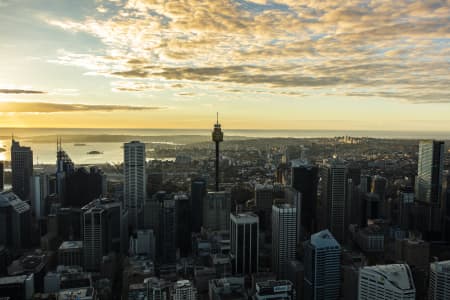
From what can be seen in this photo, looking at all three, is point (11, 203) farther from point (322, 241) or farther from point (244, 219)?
point (322, 241)

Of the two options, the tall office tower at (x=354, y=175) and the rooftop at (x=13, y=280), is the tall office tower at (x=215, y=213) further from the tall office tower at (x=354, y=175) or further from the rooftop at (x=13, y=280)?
the rooftop at (x=13, y=280)

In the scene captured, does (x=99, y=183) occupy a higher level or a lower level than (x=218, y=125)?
lower

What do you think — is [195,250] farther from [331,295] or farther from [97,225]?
[331,295]

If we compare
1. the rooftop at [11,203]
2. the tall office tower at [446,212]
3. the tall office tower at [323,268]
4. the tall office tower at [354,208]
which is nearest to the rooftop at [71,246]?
the rooftop at [11,203]

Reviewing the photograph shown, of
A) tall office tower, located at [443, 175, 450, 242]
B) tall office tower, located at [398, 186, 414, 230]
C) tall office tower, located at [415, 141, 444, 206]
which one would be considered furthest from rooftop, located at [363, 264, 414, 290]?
tall office tower, located at [415, 141, 444, 206]

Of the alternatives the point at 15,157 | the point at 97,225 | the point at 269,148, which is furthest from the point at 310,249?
the point at 269,148

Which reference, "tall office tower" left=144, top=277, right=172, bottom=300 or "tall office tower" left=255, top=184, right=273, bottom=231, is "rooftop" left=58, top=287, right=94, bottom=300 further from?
"tall office tower" left=255, top=184, right=273, bottom=231

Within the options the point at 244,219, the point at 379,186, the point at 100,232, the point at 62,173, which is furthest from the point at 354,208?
the point at 62,173

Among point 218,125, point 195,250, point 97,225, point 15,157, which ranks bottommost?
point 195,250
